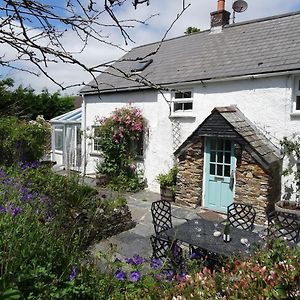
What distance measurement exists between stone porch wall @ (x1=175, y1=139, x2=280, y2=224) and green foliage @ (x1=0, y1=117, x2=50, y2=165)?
5.65 meters

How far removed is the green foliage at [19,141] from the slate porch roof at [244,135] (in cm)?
607

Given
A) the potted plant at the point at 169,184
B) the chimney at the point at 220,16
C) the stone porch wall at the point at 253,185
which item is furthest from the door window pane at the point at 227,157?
the chimney at the point at 220,16

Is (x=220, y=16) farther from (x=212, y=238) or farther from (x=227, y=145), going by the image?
(x=212, y=238)

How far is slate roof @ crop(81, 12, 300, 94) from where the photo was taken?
9359mm

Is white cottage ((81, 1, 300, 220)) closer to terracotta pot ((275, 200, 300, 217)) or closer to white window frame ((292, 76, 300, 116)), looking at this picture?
white window frame ((292, 76, 300, 116))

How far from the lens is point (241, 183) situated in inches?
346

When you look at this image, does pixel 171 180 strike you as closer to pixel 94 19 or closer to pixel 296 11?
pixel 296 11

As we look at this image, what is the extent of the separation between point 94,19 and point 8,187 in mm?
4597

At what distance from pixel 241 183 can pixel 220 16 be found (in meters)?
7.68

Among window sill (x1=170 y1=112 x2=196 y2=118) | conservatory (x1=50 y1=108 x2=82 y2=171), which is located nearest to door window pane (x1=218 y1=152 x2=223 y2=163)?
window sill (x1=170 y1=112 x2=196 y2=118)

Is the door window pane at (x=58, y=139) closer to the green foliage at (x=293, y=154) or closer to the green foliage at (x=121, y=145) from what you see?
the green foliage at (x=121, y=145)

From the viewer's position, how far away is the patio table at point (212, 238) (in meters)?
4.43

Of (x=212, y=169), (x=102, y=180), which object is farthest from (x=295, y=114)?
(x=102, y=180)

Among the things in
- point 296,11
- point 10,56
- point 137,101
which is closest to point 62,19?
point 10,56
